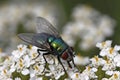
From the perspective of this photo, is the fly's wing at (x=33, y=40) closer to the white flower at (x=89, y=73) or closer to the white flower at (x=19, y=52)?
the white flower at (x=19, y=52)

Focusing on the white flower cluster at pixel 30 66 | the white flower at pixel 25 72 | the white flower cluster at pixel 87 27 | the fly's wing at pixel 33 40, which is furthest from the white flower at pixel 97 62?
the white flower cluster at pixel 87 27

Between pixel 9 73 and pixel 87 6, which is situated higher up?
pixel 87 6

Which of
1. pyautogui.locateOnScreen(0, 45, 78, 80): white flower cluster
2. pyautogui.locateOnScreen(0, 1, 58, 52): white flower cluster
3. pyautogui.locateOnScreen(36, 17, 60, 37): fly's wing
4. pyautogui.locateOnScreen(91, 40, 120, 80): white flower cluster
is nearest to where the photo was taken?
pyautogui.locateOnScreen(91, 40, 120, 80): white flower cluster

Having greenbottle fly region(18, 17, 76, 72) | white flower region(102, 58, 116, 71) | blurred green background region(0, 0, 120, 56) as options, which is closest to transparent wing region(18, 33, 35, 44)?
greenbottle fly region(18, 17, 76, 72)

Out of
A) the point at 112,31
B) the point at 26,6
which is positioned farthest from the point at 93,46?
the point at 26,6

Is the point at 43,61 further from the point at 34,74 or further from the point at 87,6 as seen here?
the point at 87,6

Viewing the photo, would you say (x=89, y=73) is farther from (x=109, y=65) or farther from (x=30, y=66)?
(x=30, y=66)

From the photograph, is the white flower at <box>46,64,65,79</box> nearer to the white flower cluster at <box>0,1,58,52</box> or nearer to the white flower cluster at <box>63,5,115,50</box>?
the white flower cluster at <box>63,5,115,50</box>
